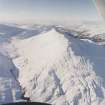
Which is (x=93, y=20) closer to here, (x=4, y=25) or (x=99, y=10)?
(x=99, y=10)

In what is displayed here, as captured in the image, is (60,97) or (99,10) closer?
(60,97)

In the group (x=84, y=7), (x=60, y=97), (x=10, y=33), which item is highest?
(x=84, y=7)

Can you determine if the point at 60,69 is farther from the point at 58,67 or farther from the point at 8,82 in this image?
the point at 8,82

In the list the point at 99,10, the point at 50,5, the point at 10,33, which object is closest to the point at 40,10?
the point at 50,5

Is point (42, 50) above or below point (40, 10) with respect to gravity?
below
